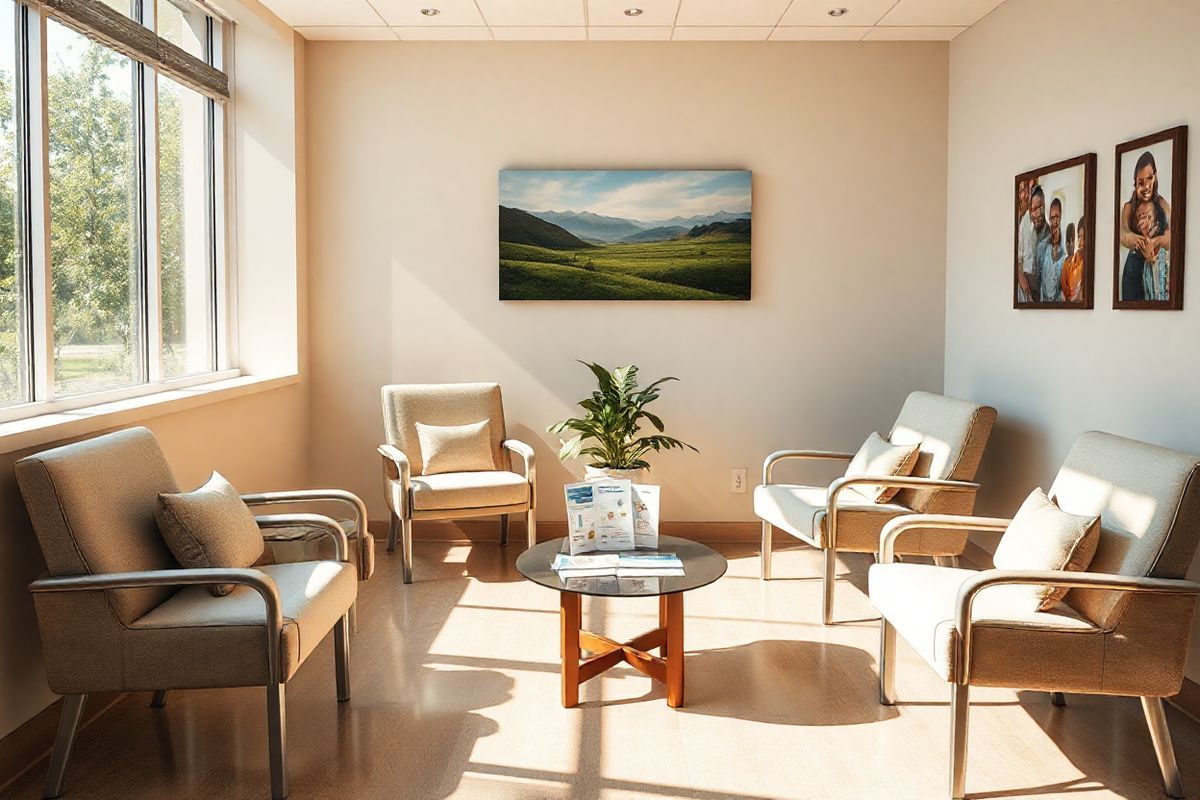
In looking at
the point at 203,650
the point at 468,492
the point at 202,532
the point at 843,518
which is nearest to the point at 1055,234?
the point at 843,518

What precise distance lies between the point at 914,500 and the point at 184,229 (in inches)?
131

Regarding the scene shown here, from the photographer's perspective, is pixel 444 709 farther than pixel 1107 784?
Yes

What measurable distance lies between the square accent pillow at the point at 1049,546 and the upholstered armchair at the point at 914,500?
102 cm

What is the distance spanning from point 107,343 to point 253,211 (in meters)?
1.49

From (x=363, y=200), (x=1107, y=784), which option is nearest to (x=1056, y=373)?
(x=1107, y=784)

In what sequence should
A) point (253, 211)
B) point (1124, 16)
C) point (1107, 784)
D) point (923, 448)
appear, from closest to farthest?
point (1107, 784), point (1124, 16), point (923, 448), point (253, 211)

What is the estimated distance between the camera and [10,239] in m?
2.98

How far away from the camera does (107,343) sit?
11.9 ft

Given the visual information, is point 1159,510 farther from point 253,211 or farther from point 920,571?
point 253,211

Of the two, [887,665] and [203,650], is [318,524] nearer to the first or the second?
[203,650]

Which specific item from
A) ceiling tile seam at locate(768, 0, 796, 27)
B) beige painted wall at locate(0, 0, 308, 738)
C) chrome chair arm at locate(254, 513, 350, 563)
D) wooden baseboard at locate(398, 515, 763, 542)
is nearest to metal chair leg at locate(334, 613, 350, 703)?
chrome chair arm at locate(254, 513, 350, 563)

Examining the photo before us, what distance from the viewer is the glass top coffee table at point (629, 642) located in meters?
2.97

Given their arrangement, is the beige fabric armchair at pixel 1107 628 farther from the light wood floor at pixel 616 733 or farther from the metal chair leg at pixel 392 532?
the metal chair leg at pixel 392 532

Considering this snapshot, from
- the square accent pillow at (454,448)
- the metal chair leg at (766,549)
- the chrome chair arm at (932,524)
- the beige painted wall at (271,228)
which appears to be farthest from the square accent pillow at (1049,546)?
the beige painted wall at (271,228)
